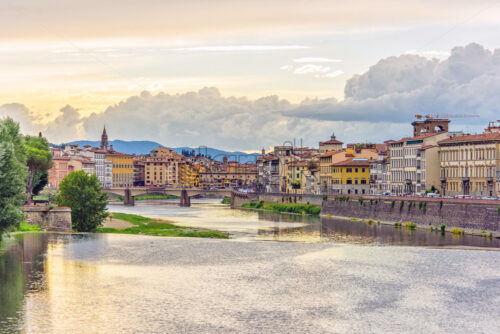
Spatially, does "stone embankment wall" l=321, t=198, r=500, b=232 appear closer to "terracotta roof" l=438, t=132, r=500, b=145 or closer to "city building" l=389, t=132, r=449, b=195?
"city building" l=389, t=132, r=449, b=195

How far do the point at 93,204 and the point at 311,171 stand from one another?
79.0 meters

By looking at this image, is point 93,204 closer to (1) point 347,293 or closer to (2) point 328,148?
(1) point 347,293

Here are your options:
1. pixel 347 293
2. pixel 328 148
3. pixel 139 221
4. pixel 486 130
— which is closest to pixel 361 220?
pixel 486 130

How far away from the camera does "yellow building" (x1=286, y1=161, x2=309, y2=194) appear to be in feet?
523

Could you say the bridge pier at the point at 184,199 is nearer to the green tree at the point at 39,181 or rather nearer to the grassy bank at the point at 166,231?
the green tree at the point at 39,181

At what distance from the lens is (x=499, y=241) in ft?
212

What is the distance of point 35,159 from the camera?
84.7 m

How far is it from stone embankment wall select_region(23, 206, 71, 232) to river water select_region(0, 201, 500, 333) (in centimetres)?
412

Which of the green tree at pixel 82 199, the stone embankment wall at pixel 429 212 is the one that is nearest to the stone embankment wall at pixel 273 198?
the stone embankment wall at pixel 429 212

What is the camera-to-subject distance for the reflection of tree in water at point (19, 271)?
35.5 m

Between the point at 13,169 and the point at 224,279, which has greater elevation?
the point at 13,169

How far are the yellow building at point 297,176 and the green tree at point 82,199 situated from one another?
84865 millimetres

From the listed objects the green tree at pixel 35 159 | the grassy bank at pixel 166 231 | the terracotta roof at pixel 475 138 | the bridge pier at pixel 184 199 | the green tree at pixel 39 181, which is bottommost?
the grassy bank at pixel 166 231

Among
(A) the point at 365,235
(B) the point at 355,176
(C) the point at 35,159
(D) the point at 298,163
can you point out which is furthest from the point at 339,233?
(D) the point at 298,163
